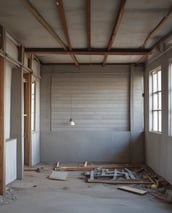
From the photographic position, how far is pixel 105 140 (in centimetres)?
887

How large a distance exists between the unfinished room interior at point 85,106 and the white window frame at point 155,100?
1.0 inches

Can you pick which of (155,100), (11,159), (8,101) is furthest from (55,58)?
(11,159)

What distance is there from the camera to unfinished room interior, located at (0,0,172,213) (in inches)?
186

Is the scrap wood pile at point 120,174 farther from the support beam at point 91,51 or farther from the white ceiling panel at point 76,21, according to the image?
the white ceiling panel at point 76,21

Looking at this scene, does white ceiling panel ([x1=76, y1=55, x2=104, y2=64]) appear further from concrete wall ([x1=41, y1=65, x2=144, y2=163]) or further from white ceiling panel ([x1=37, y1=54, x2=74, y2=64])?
concrete wall ([x1=41, y1=65, x2=144, y2=163])

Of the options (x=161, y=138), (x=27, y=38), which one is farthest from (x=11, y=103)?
(x=161, y=138)

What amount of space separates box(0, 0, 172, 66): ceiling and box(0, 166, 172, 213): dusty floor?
2.88 metres

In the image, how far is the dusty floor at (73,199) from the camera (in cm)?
456

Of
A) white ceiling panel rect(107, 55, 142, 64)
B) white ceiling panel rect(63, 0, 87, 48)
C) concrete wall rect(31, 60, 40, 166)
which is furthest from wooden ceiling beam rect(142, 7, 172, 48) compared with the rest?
concrete wall rect(31, 60, 40, 166)

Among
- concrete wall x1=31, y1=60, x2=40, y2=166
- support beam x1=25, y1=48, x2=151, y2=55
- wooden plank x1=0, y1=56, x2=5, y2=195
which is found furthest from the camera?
concrete wall x1=31, y1=60, x2=40, y2=166

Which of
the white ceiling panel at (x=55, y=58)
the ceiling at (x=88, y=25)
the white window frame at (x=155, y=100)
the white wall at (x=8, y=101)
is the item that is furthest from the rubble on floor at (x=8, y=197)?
the white ceiling panel at (x=55, y=58)

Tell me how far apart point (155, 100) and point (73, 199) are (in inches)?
144

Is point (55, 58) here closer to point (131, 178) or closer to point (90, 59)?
point (90, 59)

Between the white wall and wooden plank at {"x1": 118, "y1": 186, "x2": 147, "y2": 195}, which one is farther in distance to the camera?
the white wall
